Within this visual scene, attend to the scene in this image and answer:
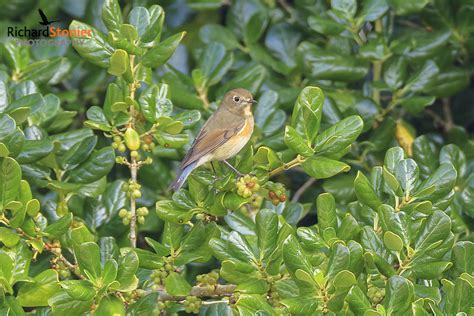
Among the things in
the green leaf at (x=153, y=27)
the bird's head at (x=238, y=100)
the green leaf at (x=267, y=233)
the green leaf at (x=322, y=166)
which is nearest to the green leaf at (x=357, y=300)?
the green leaf at (x=267, y=233)

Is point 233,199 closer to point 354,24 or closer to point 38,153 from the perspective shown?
point 38,153

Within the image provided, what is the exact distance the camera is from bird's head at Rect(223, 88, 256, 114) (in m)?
4.87

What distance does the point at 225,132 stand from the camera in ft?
16.2

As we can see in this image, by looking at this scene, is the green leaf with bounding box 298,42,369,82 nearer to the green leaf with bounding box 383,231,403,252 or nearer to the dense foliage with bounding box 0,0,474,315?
the dense foliage with bounding box 0,0,474,315

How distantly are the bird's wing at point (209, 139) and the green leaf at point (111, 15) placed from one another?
0.75 meters

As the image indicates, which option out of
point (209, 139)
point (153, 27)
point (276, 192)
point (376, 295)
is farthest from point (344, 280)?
point (209, 139)

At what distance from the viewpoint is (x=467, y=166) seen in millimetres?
4715

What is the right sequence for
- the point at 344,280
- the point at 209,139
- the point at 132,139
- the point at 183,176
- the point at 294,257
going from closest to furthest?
the point at 344,280 → the point at 294,257 → the point at 132,139 → the point at 183,176 → the point at 209,139

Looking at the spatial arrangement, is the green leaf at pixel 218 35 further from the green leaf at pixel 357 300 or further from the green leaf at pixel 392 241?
the green leaf at pixel 357 300

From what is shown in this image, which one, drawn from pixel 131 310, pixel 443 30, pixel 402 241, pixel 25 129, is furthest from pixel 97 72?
pixel 402 241

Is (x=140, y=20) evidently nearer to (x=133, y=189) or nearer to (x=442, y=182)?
(x=133, y=189)

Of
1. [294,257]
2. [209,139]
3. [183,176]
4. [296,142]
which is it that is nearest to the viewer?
[294,257]

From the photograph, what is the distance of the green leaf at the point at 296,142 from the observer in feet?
11.5

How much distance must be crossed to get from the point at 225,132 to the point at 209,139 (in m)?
0.24
